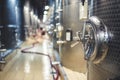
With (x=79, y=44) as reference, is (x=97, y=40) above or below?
above

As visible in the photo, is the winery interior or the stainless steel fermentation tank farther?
the winery interior

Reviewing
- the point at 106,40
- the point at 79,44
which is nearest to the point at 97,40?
the point at 106,40

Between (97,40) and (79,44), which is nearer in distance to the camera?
(97,40)

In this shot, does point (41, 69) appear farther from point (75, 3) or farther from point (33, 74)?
point (75, 3)

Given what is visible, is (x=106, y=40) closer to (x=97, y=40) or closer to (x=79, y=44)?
(x=97, y=40)

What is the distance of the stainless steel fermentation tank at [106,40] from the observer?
2.46m

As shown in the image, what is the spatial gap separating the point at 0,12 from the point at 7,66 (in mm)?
2072

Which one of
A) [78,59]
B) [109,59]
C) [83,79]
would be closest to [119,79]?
[109,59]

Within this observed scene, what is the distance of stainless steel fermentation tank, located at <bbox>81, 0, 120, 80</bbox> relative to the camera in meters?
2.46

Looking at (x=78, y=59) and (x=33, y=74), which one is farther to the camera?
(x=33, y=74)

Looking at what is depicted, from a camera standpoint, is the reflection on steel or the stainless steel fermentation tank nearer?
the stainless steel fermentation tank

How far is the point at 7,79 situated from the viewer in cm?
664

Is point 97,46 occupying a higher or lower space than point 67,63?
higher

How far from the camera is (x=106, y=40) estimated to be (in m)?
2.61
